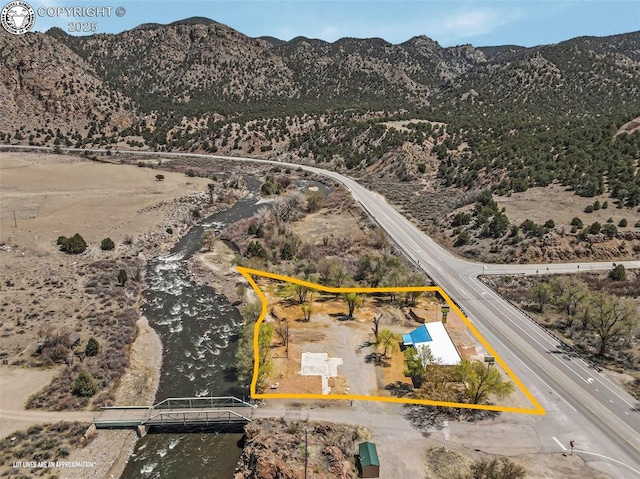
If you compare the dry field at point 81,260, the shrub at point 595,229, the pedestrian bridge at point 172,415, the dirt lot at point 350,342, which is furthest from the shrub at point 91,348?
the shrub at point 595,229

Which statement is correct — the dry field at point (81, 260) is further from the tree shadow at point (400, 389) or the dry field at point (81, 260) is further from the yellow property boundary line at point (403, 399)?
the tree shadow at point (400, 389)

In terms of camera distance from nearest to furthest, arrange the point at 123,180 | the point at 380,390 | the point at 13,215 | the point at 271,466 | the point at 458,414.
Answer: the point at 271,466 → the point at 458,414 → the point at 380,390 → the point at 13,215 → the point at 123,180

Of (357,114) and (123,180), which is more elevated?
(357,114)

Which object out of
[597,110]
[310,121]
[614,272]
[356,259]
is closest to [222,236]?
[356,259]

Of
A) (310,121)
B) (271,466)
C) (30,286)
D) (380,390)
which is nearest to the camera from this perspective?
(271,466)

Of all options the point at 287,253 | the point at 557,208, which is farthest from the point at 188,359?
the point at 557,208

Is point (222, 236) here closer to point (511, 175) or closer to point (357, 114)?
point (511, 175)
